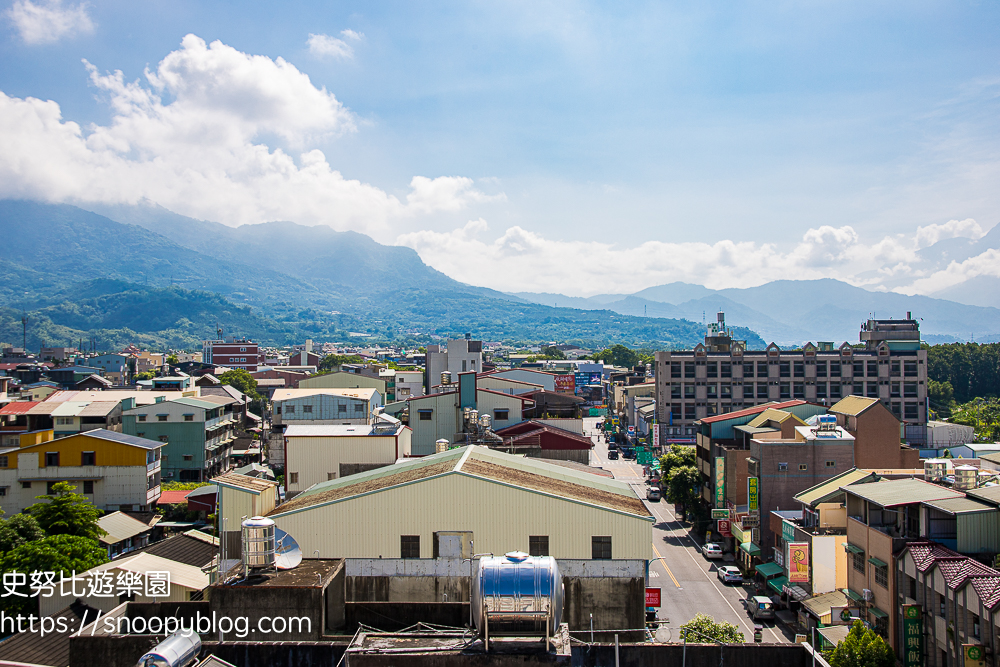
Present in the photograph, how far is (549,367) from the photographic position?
160 metres

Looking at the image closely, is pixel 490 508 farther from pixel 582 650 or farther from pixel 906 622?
pixel 906 622

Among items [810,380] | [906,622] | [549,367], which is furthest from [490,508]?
[549,367]

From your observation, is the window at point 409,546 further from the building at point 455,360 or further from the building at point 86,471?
the building at point 455,360

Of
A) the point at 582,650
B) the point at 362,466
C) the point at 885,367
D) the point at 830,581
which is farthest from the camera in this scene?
the point at 885,367

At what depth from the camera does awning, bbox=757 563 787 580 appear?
116ft

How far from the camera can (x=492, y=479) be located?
22.7m

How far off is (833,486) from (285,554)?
27700 mm

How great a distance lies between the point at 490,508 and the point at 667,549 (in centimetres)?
2603

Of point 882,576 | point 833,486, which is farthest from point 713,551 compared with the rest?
point 882,576

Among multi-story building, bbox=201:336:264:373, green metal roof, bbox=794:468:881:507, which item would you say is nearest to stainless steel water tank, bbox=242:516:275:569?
green metal roof, bbox=794:468:881:507

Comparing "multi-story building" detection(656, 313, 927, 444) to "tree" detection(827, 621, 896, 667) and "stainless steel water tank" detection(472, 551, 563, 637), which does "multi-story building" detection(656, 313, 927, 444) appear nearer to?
"tree" detection(827, 621, 896, 667)

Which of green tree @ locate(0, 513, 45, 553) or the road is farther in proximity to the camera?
the road

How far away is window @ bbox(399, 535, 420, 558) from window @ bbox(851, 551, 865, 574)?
17.5 metres

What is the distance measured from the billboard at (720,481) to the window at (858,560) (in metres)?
16.9
